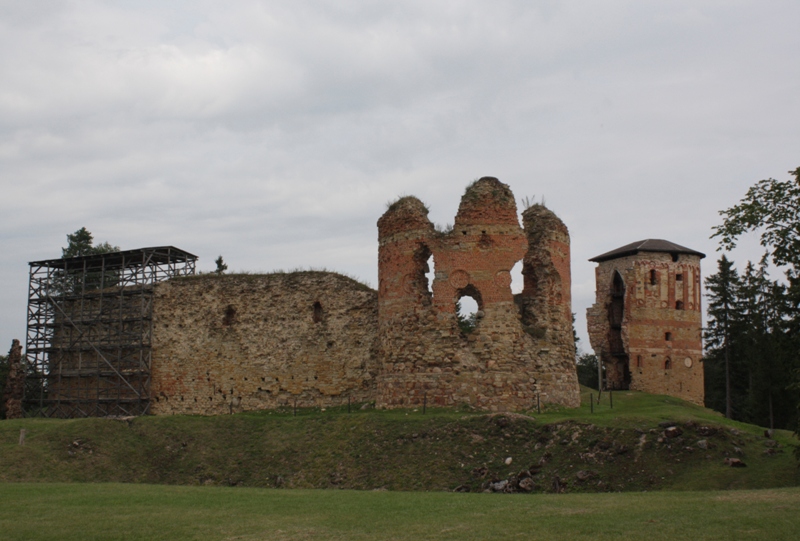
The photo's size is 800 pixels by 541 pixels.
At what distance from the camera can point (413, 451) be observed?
1981 cm

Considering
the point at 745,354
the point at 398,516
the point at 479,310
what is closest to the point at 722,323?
the point at 745,354

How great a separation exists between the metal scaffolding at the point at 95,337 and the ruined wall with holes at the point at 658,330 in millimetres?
19399

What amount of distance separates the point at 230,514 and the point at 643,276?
28788 mm

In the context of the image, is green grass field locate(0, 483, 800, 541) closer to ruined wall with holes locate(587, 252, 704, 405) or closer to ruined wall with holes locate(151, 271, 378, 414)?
ruined wall with holes locate(151, 271, 378, 414)

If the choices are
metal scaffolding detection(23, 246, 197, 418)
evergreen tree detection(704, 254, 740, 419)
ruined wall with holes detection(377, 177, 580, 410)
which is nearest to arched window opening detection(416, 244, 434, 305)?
ruined wall with holes detection(377, 177, 580, 410)

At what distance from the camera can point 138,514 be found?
44.8 ft

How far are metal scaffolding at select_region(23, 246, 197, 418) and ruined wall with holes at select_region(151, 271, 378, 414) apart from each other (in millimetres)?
918

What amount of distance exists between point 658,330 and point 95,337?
79.5 feet

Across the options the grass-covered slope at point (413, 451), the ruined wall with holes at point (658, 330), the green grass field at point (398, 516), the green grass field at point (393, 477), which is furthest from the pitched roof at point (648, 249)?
the green grass field at point (398, 516)

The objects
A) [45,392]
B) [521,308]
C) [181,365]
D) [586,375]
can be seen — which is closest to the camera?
[521,308]

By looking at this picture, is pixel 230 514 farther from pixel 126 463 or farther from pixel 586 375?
pixel 586 375

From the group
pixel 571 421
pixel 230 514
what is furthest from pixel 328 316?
pixel 230 514

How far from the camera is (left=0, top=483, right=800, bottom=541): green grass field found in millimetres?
11023

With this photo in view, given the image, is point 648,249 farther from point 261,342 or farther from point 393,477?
point 393,477
